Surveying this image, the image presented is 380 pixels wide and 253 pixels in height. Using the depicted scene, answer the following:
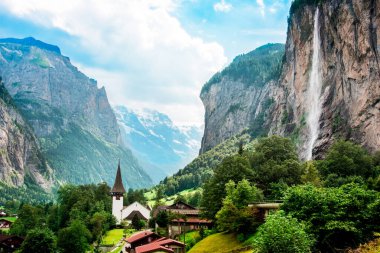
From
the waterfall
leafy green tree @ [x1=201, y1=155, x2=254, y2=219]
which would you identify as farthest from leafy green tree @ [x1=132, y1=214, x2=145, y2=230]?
the waterfall

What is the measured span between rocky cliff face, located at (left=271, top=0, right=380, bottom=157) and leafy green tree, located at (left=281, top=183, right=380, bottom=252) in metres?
54.9

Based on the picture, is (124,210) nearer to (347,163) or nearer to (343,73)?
(343,73)

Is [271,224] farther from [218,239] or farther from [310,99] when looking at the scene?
[310,99]

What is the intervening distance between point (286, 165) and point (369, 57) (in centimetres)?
3788

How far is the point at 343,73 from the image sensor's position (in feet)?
366

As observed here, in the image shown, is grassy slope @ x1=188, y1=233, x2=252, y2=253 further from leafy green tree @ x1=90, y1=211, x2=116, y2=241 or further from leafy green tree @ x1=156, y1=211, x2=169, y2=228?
leafy green tree @ x1=90, y1=211, x2=116, y2=241

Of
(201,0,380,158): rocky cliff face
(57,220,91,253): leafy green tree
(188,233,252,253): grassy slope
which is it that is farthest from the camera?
(201,0,380,158): rocky cliff face

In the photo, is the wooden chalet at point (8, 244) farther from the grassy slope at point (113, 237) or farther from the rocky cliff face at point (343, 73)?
the rocky cliff face at point (343, 73)

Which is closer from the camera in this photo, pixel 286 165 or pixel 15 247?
pixel 286 165

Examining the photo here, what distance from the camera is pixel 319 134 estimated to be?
397ft

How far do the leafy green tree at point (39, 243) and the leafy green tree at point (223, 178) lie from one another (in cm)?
2869

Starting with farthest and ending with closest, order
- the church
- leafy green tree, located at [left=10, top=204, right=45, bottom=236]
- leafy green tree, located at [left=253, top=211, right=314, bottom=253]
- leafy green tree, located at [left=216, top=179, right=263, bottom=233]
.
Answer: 1. the church
2. leafy green tree, located at [left=10, top=204, right=45, bottom=236]
3. leafy green tree, located at [left=216, top=179, right=263, bottom=233]
4. leafy green tree, located at [left=253, top=211, right=314, bottom=253]

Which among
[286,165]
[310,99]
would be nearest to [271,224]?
[286,165]

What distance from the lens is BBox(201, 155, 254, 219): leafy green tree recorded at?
7544 centimetres
